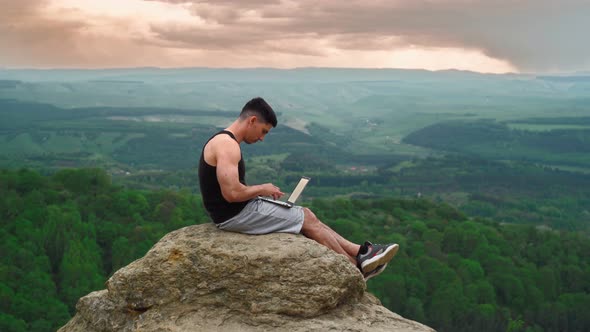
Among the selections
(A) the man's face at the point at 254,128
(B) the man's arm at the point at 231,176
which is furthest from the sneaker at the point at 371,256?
(A) the man's face at the point at 254,128

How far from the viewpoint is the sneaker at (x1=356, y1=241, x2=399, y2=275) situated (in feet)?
50.0

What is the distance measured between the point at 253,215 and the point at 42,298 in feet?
166

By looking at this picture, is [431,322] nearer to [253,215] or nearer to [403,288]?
[403,288]

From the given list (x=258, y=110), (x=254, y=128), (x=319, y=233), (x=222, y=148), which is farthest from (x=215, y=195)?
(x=319, y=233)

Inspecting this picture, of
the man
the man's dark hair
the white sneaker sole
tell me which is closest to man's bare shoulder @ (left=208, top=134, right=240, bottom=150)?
the man

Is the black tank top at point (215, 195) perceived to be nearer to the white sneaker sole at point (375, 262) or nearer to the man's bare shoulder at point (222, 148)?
the man's bare shoulder at point (222, 148)

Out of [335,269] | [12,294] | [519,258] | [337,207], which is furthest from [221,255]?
[337,207]

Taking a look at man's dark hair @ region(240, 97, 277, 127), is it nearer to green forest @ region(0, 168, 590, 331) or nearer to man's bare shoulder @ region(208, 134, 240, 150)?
man's bare shoulder @ region(208, 134, 240, 150)

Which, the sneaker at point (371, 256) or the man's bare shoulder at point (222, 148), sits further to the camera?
the sneaker at point (371, 256)

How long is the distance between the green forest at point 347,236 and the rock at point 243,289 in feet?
139

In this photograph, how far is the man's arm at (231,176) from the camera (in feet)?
45.5

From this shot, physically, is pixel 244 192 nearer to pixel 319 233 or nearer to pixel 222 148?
pixel 222 148

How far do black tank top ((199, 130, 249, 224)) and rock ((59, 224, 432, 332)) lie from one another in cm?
48

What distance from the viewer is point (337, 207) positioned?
390ft
